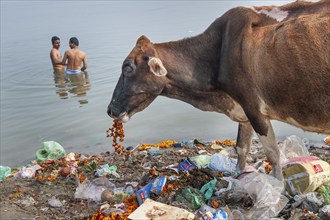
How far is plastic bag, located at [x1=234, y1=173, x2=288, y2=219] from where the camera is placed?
4785mm

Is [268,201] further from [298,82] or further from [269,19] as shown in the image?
[269,19]

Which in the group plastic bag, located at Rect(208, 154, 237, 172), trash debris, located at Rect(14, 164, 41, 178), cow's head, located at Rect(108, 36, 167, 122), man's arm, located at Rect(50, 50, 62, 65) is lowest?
trash debris, located at Rect(14, 164, 41, 178)

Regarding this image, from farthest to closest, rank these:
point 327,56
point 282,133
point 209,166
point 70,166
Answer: point 282,133 → point 70,166 → point 209,166 → point 327,56

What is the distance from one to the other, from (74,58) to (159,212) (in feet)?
32.9

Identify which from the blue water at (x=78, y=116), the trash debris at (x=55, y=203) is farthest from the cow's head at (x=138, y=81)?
the blue water at (x=78, y=116)

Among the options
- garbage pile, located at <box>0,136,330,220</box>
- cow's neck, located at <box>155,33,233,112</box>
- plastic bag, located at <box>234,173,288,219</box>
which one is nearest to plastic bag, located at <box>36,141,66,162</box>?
garbage pile, located at <box>0,136,330,220</box>

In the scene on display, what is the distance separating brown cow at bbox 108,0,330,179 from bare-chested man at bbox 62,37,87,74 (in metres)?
8.68

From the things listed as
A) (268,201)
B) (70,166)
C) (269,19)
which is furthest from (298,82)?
(70,166)

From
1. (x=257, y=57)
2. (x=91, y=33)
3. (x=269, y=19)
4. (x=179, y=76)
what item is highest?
(x=269, y=19)

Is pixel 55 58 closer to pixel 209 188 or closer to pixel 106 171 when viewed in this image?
pixel 106 171

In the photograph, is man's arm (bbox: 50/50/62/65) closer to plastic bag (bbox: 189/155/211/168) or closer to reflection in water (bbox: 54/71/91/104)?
reflection in water (bbox: 54/71/91/104)

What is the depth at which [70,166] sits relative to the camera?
6.95 meters

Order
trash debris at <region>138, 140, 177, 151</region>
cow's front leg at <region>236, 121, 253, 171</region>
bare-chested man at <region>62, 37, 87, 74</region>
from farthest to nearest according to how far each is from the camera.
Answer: bare-chested man at <region>62, 37, 87, 74</region> < trash debris at <region>138, 140, 177, 151</region> < cow's front leg at <region>236, 121, 253, 171</region>

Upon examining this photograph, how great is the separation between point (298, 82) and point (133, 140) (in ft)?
16.1
